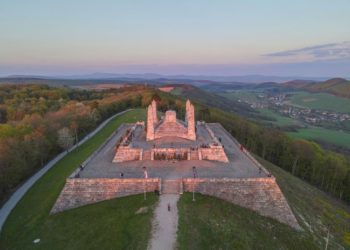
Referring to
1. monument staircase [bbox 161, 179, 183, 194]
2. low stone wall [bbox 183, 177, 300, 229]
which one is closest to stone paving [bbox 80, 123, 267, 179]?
monument staircase [bbox 161, 179, 183, 194]

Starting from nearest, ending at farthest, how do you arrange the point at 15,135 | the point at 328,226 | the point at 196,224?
the point at 196,224 → the point at 328,226 → the point at 15,135

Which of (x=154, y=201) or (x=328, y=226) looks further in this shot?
(x=328, y=226)

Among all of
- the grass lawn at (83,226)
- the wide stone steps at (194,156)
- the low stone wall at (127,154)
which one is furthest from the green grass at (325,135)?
the grass lawn at (83,226)

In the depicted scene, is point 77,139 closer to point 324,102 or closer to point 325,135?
point 325,135

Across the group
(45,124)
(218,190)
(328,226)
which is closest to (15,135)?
(45,124)

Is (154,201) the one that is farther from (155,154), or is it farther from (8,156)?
(8,156)

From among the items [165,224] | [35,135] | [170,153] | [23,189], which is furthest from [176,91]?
[165,224]

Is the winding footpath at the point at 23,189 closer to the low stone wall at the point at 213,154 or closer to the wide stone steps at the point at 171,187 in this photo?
the wide stone steps at the point at 171,187
